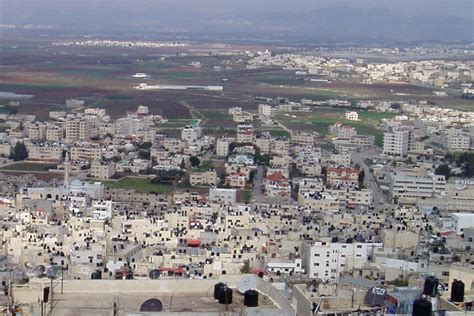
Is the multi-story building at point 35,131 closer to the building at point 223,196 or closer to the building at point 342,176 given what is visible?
the building at point 342,176

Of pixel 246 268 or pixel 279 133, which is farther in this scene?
pixel 279 133

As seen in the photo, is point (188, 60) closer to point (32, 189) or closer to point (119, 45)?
point (119, 45)

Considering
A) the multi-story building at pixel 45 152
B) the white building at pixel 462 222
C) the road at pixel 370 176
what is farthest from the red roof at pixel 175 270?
the multi-story building at pixel 45 152

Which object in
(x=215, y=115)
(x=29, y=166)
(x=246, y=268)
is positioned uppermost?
(x=246, y=268)

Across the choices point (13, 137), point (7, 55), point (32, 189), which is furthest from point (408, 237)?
point (7, 55)

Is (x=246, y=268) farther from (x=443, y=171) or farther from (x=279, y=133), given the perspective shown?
(x=279, y=133)

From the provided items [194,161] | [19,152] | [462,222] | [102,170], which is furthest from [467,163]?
[462,222]

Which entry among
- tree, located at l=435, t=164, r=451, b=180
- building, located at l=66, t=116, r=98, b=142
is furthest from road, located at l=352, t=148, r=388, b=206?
building, located at l=66, t=116, r=98, b=142
